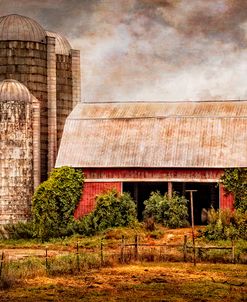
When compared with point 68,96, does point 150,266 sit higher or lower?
lower

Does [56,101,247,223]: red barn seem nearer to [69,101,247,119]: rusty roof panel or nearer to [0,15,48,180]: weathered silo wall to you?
[69,101,247,119]: rusty roof panel

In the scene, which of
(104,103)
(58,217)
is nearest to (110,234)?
(58,217)

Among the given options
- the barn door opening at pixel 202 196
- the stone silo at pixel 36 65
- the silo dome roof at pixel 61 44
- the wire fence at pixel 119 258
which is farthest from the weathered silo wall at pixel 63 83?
the wire fence at pixel 119 258

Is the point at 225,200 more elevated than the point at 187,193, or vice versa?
the point at 187,193

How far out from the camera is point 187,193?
39281 mm

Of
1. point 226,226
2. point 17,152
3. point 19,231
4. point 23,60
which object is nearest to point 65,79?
point 23,60

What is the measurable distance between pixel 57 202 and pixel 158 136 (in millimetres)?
6036

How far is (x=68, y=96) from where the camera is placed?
44906 mm

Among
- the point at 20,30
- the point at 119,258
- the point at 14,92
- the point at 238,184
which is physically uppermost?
the point at 20,30

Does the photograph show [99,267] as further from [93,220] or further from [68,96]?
[68,96]

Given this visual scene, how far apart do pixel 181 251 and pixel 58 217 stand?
11.2 meters

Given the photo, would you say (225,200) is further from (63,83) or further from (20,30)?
(20,30)

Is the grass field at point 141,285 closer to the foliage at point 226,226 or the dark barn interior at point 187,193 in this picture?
the foliage at point 226,226

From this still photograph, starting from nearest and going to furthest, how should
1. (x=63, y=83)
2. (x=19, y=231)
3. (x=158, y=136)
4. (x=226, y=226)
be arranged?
(x=226, y=226) → (x=19, y=231) → (x=158, y=136) → (x=63, y=83)
